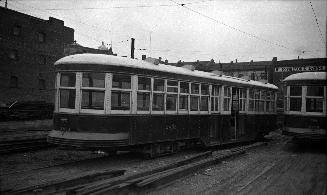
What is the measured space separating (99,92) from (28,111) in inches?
747

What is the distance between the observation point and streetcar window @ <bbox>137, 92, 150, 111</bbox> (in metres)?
9.92

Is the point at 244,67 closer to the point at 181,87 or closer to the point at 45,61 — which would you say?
the point at 45,61

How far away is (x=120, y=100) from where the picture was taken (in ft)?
31.4

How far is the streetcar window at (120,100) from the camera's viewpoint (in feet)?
30.9

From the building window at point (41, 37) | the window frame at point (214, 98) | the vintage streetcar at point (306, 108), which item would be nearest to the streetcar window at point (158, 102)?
the window frame at point (214, 98)

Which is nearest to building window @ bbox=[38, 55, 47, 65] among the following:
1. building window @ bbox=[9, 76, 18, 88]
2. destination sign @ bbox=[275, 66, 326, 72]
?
building window @ bbox=[9, 76, 18, 88]

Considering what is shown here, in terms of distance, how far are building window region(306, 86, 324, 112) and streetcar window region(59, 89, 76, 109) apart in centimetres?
978

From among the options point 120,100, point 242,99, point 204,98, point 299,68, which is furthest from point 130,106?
point 299,68

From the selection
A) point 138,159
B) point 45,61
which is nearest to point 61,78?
point 138,159

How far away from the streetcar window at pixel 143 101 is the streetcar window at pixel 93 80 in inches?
47.1

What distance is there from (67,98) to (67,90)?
0.76ft

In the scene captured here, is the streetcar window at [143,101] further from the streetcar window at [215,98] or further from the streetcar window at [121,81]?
the streetcar window at [215,98]

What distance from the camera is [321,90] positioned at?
45.4ft

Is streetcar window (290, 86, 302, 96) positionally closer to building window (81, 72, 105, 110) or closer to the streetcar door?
the streetcar door
